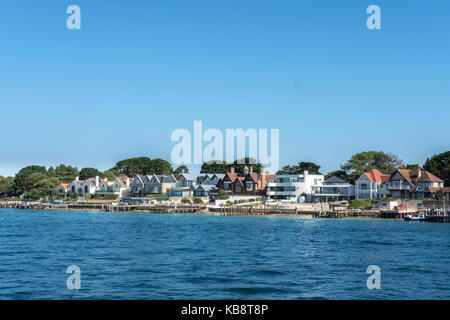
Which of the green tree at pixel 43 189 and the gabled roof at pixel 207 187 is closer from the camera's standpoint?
the gabled roof at pixel 207 187

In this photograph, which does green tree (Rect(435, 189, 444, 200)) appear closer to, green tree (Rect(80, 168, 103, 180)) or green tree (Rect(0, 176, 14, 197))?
green tree (Rect(80, 168, 103, 180))

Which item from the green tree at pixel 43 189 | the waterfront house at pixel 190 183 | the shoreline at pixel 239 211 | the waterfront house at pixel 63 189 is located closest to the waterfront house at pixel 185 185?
the waterfront house at pixel 190 183

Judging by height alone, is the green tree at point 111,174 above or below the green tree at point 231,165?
below

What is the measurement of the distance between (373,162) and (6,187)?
120 m

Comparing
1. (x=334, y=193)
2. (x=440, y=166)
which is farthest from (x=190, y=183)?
(x=440, y=166)

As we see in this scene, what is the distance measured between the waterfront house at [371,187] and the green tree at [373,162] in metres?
24.7

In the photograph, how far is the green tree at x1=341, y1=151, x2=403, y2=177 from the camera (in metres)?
128

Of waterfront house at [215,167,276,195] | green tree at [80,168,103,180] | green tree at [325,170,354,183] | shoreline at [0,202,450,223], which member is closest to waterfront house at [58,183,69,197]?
shoreline at [0,202,450,223]

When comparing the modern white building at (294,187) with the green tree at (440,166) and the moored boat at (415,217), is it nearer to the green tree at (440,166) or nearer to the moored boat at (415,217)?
the green tree at (440,166)

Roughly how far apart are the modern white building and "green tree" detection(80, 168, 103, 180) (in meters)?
79.2

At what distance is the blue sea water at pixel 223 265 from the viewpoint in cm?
2352

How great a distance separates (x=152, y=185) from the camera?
134 m
